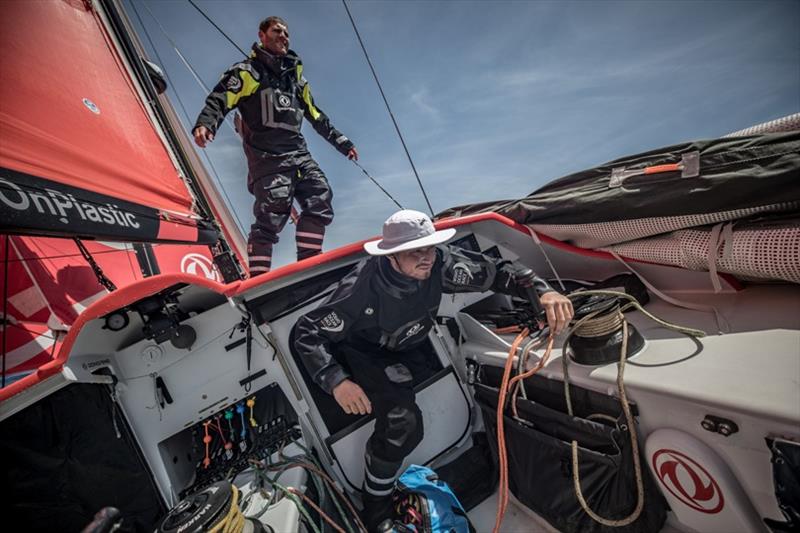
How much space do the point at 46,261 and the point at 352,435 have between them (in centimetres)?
351

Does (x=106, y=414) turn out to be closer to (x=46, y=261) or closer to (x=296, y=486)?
(x=296, y=486)

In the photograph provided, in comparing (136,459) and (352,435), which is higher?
(136,459)

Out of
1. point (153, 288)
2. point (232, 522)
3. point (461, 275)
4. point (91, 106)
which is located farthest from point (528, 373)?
point (91, 106)

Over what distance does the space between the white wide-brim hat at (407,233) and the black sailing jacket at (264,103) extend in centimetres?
144

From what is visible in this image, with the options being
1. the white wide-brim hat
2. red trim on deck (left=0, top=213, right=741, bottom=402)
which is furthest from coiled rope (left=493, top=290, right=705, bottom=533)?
the white wide-brim hat

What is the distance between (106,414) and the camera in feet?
5.94

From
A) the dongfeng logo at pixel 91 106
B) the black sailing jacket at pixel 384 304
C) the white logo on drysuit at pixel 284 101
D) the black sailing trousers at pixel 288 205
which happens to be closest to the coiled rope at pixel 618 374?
the black sailing jacket at pixel 384 304

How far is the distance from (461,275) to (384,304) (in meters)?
0.55

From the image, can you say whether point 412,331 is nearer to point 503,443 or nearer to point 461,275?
point 461,275

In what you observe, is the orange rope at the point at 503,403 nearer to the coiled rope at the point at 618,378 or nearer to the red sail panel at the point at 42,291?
the coiled rope at the point at 618,378

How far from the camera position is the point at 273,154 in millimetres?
2705

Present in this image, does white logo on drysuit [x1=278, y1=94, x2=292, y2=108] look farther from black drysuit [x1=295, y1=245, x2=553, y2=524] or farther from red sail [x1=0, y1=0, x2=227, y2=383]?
black drysuit [x1=295, y1=245, x2=553, y2=524]

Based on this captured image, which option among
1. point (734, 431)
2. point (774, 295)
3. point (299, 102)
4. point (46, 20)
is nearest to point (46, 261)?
point (46, 20)

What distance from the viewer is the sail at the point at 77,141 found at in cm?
143
